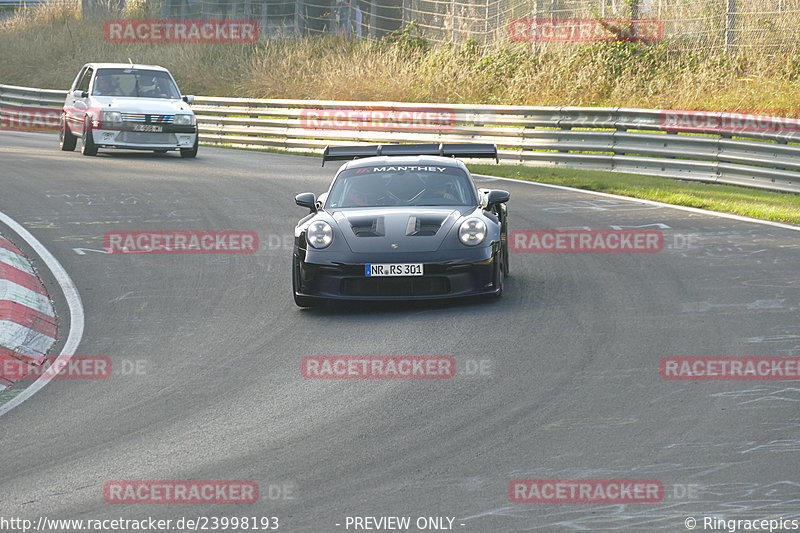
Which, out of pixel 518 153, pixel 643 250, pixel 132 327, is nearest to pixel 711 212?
pixel 643 250

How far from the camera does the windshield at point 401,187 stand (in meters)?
11.3

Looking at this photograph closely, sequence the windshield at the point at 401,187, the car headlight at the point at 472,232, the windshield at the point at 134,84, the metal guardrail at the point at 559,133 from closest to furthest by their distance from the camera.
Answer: the car headlight at the point at 472,232, the windshield at the point at 401,187, the metal guardrail at the point at 559,133, the windshield at the point at 134,84

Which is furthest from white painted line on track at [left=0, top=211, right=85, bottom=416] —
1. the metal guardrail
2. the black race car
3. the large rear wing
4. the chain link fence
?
the chain link fence

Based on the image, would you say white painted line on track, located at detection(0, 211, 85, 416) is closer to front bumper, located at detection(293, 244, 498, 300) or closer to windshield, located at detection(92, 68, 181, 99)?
front bumper, located at detection(293, 244, 498, 300)

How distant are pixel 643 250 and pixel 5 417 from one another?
780 centimetres

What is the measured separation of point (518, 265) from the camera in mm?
12414

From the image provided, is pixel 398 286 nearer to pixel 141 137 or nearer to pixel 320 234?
pixel 320 234

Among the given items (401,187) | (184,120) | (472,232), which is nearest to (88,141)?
(184,120)

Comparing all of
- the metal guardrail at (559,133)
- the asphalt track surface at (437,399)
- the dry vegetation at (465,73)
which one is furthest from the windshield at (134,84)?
the asphalt track surface at (437,399)

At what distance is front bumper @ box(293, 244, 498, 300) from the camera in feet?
33.0

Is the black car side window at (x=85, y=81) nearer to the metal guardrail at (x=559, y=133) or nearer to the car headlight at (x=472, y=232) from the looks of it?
the metal guardrail at (x=559, y=133)

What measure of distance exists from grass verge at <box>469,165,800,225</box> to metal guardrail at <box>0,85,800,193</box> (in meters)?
0.31

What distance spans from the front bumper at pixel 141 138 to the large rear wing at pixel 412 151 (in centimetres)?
1128

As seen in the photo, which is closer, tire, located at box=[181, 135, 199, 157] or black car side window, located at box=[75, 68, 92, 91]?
tire, located at box=[181, 135, 199, 157]
